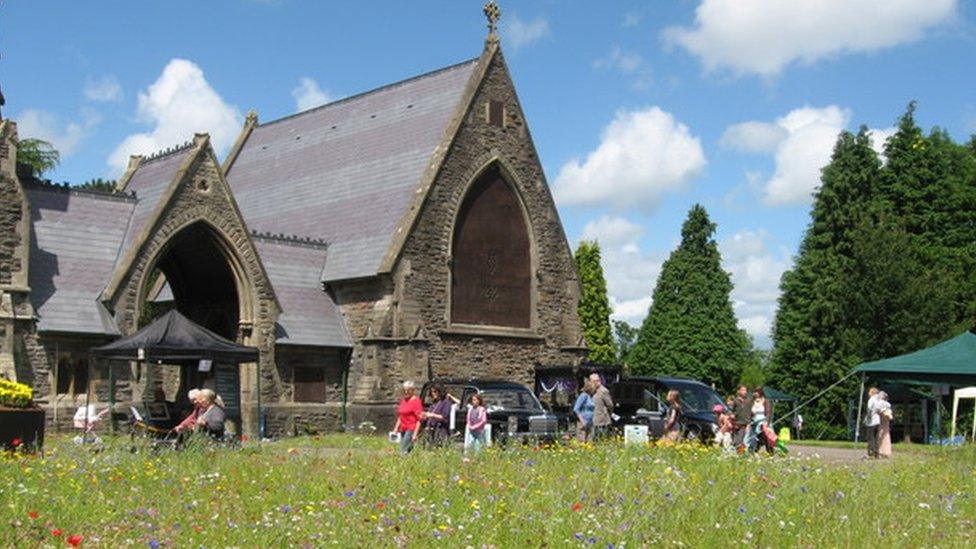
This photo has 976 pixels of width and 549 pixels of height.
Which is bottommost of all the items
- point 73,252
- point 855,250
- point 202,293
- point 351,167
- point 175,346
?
point 175,346

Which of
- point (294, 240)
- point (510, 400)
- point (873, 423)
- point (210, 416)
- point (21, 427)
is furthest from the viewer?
point (294, 240)

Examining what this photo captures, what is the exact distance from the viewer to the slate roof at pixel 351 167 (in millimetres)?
38438

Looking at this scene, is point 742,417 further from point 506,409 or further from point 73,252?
point 73,252

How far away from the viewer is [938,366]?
29.5 meters

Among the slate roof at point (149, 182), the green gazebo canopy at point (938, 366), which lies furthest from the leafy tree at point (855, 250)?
the slate roof at point (149, 182)

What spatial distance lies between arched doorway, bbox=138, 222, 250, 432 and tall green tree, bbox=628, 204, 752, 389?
35038 mm

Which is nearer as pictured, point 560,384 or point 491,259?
point 560,384

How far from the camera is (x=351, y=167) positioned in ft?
137

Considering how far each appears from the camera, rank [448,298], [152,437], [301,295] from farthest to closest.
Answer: [301,295], [448,298], [152,437]

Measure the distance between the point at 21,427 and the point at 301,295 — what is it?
1971cm

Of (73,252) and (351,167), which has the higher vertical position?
(351,167)

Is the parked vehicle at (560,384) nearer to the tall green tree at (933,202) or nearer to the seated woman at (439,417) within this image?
the seated woman at (439,417)

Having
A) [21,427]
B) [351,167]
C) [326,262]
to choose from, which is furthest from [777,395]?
[21,427]

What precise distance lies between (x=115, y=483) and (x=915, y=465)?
12.2 meters
